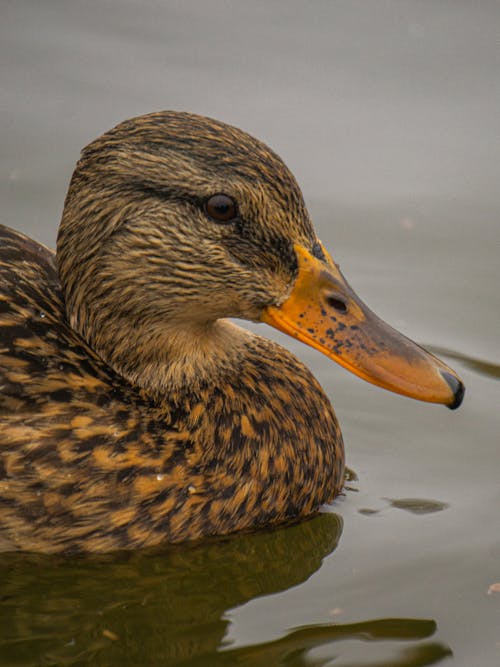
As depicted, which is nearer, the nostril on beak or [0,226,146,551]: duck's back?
[0,226,146,551]: duck's back

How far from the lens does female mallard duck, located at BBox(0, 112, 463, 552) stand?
516cm

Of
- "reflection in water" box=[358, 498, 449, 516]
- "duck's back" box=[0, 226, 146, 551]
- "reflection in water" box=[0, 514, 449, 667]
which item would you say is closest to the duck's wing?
"duck's back" box=[0, 226, 146, 551]

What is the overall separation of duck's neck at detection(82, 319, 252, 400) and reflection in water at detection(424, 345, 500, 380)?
148 centimetres

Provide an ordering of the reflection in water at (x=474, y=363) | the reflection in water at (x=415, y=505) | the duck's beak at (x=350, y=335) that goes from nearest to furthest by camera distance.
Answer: the duck's beak at (x=350, y=335)
the reflection in water at (x=415, y=505)
the reflection in water at (x=474, y=363)

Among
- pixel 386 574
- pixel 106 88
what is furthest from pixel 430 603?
pixel 106 88

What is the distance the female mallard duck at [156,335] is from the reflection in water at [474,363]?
1.49 metres

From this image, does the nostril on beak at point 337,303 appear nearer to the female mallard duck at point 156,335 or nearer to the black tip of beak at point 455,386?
the female mallard duck at point 156,335

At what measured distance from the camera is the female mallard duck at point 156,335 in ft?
16.9

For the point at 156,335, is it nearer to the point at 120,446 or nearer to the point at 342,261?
the point at 120,446

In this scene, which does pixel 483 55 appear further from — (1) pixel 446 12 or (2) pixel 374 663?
(2) pixel 374 663

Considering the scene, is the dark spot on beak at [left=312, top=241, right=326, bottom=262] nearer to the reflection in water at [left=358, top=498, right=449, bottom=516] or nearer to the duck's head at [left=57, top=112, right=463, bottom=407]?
the duck's head at [left=57, top=112, right=463, bottom=407]

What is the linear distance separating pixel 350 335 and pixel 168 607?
126 cm

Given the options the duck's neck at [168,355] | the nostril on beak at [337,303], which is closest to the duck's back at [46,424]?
the duck's neck at [168,355]

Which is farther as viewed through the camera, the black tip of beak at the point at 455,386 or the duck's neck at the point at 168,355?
the duck's neck at the point at 168,355
